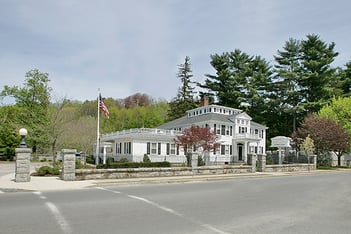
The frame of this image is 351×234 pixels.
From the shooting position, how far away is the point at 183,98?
7894cm

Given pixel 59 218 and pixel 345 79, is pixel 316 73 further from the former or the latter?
pixel 59 218

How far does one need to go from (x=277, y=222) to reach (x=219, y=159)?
39.3 metres

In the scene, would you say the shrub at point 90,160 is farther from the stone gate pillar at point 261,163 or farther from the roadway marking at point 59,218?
the roadway marking at point 59,218

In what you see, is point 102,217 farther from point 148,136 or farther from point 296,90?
point 296,90

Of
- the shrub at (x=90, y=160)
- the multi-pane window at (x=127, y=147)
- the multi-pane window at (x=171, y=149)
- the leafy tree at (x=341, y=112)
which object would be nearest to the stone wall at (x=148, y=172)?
the multi-pane window at (x=171, y=149)

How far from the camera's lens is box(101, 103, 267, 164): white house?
43.5 meters

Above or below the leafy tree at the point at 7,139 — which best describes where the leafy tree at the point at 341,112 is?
above

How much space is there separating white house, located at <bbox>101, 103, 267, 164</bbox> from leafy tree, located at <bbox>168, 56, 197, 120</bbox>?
1855 centimetres

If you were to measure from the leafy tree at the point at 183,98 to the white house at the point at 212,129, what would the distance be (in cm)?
1855

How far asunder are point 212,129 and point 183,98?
108ft

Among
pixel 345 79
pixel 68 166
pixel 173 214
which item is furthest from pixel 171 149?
pixel 345 79

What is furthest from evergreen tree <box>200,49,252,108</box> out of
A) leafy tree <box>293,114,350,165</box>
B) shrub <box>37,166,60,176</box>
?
shrub <box>37,166,60,176</box>

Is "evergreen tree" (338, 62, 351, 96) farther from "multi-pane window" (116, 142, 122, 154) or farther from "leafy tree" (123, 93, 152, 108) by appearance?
"leafy tree" (123, 93, 152, 108)

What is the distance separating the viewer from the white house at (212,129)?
4353 cm
